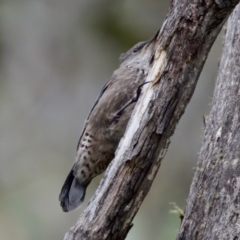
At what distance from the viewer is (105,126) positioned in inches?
108

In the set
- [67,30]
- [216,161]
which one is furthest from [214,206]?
[67,30]

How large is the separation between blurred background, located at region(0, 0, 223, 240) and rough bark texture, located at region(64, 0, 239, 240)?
9.42 feet

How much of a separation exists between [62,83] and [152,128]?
10.8 feet

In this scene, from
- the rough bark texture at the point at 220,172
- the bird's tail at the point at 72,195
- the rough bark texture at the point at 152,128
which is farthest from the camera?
the bird's tail at the point at 72,195

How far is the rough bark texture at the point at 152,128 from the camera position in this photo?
1.83 meters

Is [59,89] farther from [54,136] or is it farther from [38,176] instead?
[38,176]

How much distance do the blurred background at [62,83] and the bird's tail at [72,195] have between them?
1836 mm

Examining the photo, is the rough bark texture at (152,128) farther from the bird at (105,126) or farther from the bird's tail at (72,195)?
the bird's tail at (72,195)

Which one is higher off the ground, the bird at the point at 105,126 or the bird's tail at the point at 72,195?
the bird at the point at 105,126

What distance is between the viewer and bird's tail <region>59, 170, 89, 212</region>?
283 centimetres

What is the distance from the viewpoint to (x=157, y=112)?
1.86 meters

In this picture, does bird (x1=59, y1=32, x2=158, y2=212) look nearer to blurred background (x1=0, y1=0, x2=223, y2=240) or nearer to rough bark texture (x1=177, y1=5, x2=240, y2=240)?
rough bark texture (x1=177, y1=5, x2=240, y2=240)

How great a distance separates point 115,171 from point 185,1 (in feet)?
2.29

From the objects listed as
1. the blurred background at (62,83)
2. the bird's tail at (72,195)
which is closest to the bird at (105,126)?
the bird's tail at (72,195)
